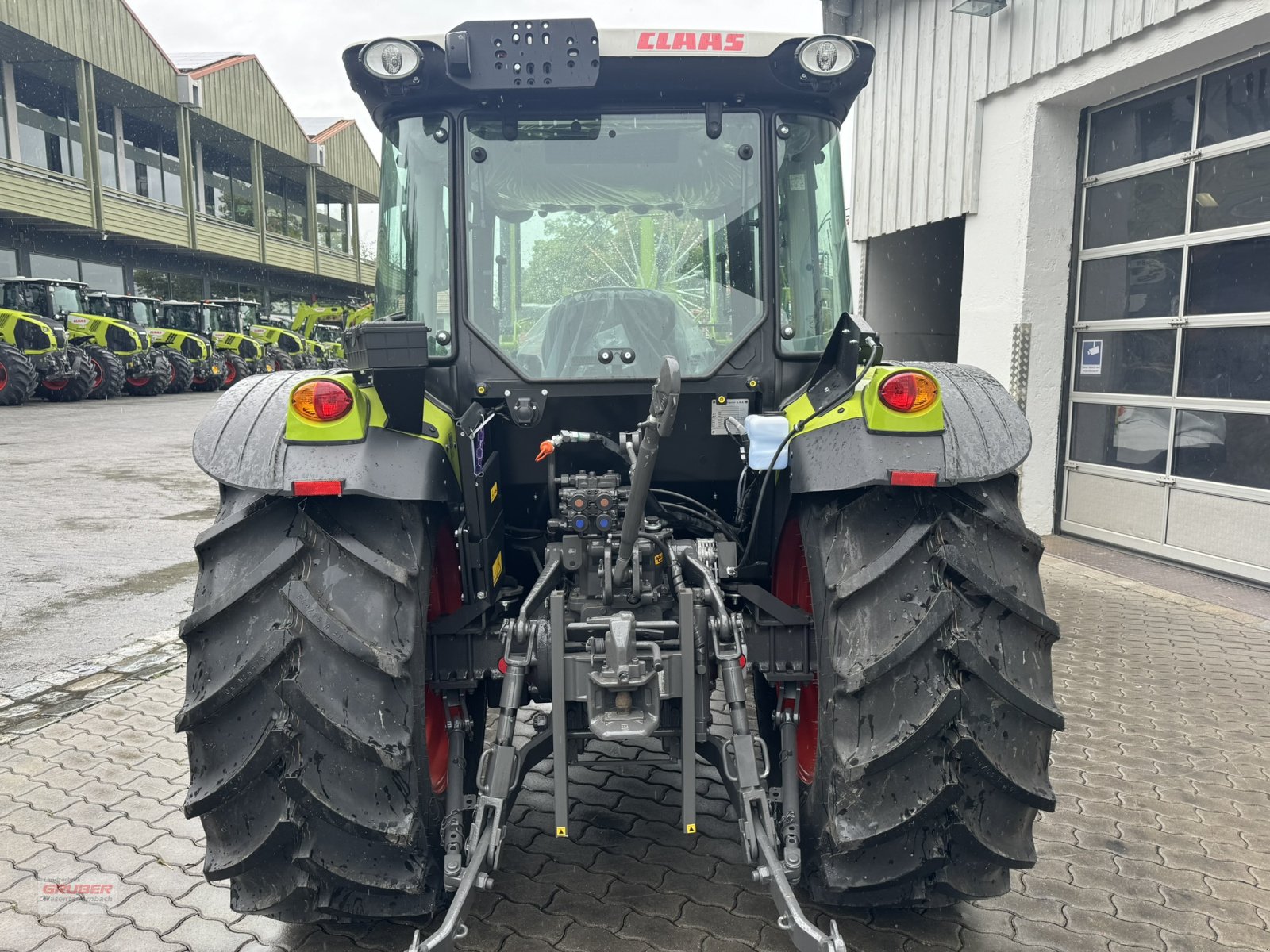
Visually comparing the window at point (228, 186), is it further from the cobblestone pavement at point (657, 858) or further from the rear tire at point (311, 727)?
the rear tire at point (311, 727)

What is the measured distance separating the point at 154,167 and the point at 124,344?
431 inches

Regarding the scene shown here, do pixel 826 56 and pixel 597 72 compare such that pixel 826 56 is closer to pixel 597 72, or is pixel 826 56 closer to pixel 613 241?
pixel 597 72

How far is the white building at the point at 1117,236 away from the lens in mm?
6453

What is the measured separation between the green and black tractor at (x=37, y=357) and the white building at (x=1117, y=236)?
16632mm

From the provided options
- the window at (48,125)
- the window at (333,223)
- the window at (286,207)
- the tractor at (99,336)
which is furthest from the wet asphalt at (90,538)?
the window at (333,223)

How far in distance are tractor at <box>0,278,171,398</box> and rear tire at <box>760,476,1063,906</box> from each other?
2170 cm

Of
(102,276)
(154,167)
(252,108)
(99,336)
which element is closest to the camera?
(99,336)

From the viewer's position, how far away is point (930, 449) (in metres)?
2.37

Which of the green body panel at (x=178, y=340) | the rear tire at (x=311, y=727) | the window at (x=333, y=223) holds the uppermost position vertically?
the window at (x=333, y=223)

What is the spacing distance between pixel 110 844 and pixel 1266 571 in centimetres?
671

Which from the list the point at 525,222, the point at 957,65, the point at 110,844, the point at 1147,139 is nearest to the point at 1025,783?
the point at 525,222

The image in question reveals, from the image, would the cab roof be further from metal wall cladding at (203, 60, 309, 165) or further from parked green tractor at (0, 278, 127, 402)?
metal wall cladding at (203, 60, 309, 165)

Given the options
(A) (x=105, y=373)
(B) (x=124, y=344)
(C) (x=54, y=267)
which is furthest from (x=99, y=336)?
(C) (x=54, y=267)

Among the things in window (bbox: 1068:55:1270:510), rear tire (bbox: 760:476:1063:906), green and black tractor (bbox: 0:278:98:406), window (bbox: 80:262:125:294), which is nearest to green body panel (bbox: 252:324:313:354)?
window (bbox: 80:262:125:294)
